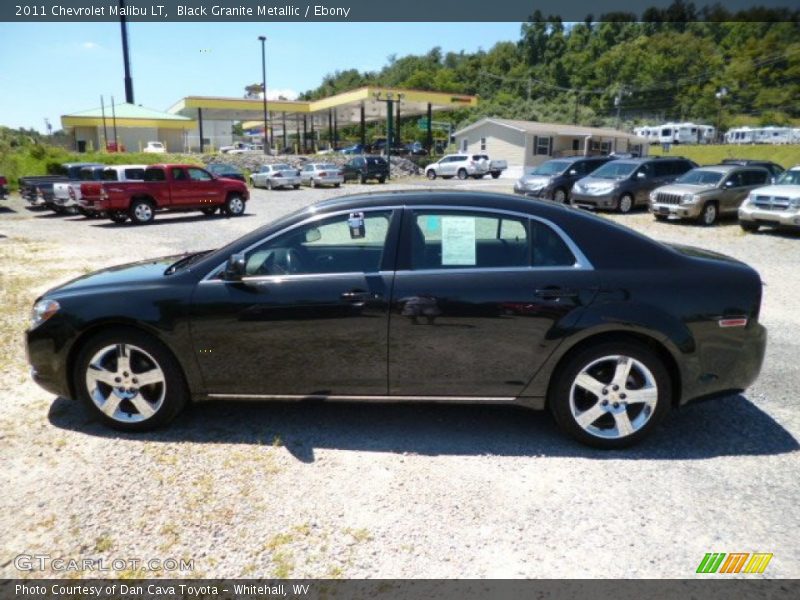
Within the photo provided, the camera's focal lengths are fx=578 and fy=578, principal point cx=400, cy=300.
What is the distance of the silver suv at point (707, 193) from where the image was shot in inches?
627

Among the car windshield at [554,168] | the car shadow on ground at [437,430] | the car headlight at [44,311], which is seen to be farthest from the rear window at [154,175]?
the car headlight at [44,311]

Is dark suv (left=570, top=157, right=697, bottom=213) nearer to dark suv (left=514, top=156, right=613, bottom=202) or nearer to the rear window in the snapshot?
dark suv (left=514, top=156, right=613, bottom=202)

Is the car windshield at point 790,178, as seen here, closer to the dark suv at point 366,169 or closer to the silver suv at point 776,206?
the silver suv at point 776,206

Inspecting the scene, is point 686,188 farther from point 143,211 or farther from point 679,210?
point 143,211

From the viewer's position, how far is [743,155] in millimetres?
51781

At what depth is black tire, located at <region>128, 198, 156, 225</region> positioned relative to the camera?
1731 cm

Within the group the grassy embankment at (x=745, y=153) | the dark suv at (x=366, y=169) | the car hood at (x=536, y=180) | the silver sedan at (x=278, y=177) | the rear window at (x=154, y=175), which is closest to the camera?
the rear window at (x=154, y=175)

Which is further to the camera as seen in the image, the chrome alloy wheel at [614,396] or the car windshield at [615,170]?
the car windshield at [615,170]

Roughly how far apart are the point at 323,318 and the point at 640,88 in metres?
117

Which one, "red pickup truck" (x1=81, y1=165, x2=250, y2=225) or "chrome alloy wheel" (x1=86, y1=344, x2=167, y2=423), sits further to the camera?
"red pickup truck" (x1=81, y1=165, x2=250, y2=225)

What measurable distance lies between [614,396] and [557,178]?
18.0 meters

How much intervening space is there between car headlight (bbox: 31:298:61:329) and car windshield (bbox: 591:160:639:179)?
17778 millimetres

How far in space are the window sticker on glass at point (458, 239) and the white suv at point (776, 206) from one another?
42.3ft

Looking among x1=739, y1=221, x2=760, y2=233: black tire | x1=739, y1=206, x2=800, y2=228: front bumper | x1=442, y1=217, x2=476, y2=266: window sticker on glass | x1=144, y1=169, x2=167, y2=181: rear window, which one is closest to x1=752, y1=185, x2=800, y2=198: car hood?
x1=739, y1=206, x2=800, y2=228: front bumper
